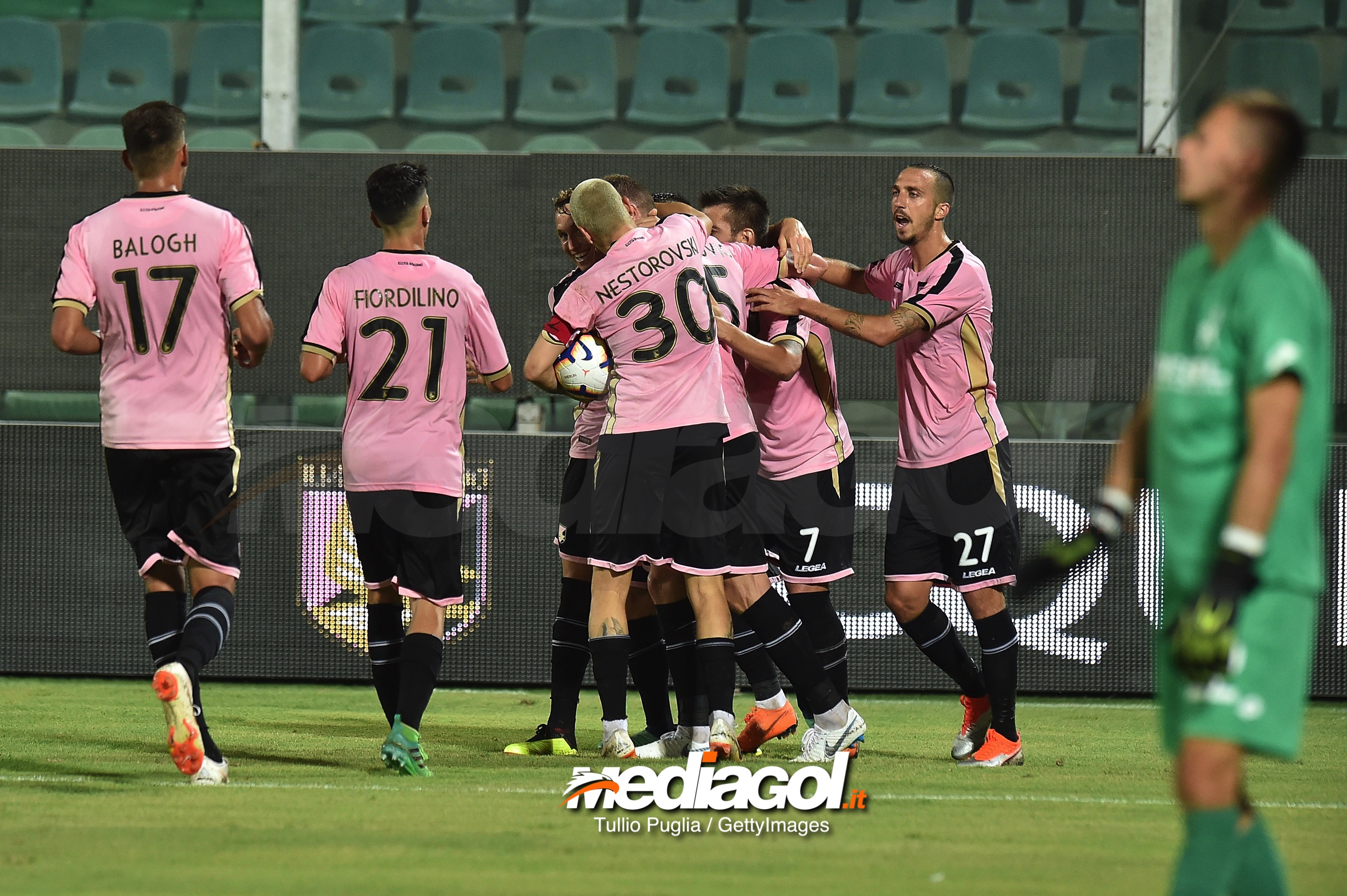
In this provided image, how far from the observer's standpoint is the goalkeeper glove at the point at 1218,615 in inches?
93.4

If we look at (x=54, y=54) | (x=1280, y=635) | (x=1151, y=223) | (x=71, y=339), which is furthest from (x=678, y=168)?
(x=1280, y=635)

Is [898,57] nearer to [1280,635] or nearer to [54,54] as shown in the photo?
[54,54]

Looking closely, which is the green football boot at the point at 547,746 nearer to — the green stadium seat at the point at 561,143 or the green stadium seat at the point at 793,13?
the green stadium seat at the point at 561,143

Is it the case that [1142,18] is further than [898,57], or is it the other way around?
[898,57]

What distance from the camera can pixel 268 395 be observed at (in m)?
7.98

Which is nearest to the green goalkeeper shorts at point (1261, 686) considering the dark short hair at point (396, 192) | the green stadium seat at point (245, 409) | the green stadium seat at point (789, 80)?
the dark short hair at point (396, 192)

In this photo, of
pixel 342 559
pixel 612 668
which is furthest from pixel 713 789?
pixel 342 559

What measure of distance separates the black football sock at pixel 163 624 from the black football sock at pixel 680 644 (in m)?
1.73

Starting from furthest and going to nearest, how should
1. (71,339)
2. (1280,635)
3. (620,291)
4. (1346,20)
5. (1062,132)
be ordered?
1. (1062,132)
2. (1346,20)
3. (620,291)
4. (71,339)
5. (1280,635)

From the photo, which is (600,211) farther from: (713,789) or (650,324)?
(713,789)

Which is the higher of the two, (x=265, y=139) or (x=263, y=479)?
(x=265, y=139)

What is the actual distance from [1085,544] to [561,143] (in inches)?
267

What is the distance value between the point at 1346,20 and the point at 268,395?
6228mm

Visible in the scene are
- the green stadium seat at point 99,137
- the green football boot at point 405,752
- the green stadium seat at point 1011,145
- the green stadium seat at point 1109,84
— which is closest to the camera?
the green football boot at point 405,752
